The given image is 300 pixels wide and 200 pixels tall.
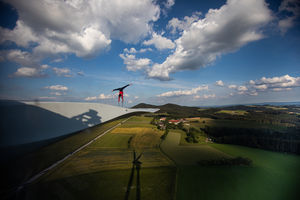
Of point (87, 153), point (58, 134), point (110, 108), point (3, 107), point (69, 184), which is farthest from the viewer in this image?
point (87, 153)

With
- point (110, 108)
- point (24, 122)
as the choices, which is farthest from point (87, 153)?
point (24, 122)

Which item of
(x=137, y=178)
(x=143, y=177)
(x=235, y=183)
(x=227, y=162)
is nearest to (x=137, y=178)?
(x=137, y=178)

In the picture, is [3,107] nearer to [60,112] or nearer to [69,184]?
[60,112]

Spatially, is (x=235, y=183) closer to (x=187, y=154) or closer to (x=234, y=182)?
(x=234, y=182)

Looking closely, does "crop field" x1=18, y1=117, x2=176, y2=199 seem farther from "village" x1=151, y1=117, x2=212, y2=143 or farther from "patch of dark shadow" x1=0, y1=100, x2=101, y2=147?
"village" x1=151, y1=117, x2=212, y2=143

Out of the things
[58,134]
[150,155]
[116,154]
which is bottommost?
[150,155]

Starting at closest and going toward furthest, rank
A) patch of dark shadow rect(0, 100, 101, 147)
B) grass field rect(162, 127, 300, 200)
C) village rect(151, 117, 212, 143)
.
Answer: patch of dark shadow rect(0, 100, 101, 147) < grass field rect(162, 127, 300, 200) < village rect(151, 117, 212, 143)

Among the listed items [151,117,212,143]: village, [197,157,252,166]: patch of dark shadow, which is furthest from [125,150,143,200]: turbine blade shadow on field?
[151,117,212,143]: village

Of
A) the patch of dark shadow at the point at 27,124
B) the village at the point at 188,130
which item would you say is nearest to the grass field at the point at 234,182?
the patch of dark shadow at the point at 27,124
